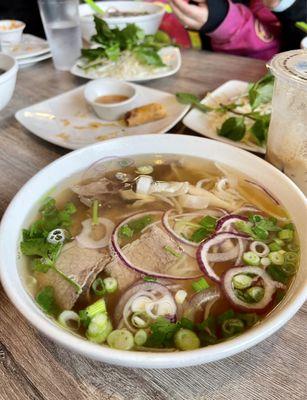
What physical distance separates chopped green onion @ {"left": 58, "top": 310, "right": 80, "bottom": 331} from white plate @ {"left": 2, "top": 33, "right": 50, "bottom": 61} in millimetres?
1608

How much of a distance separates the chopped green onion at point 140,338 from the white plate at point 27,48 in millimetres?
1687

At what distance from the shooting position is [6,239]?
2.39 ft

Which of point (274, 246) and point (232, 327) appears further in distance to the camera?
point (274, 246)

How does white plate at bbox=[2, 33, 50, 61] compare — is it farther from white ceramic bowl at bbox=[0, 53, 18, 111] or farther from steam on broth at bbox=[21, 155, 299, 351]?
steam on broth at bbox=[21, 155, 299, 351]

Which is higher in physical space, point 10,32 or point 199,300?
point 10,32

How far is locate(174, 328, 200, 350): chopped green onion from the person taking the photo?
0.61m

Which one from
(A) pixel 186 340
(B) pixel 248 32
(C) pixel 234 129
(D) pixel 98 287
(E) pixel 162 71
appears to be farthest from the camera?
(B) pixel 248 32

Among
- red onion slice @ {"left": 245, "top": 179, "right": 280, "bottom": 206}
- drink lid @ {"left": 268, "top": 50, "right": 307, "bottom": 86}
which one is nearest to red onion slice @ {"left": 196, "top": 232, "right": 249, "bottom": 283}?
red onion slice @ {"left": 245, "top": 179, "right": 280, "bottom": 206}

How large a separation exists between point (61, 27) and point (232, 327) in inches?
69.2

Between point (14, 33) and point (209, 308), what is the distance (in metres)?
1.95

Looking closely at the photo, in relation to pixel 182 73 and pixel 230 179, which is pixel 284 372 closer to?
pixel 230 179

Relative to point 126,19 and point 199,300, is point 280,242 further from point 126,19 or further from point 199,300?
point 126,19

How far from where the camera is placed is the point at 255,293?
69 cm

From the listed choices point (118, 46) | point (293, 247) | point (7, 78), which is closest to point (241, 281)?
point (293, 247)
